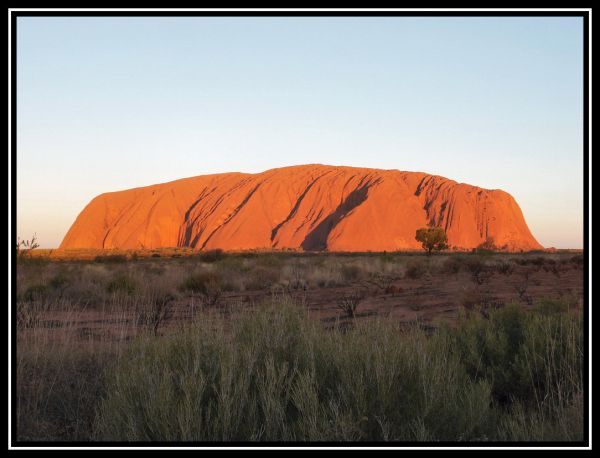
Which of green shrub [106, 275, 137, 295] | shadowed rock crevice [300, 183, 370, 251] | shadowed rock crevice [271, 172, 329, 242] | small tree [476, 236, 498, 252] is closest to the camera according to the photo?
green shrub [106, 275, 137, 295]

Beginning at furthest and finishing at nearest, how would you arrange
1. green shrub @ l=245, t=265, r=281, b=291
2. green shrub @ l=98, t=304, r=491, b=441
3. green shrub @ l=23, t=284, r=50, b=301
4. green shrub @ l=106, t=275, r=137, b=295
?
1. green shrub @ l=245, t=265, r=281, b=291
2. green shrub @ l=106, t=275, r=137, b=295
3. green shrub @ l=23, t=284, r=50, b=301
4. green shrub @ l=98, t=304, r=491, b=441

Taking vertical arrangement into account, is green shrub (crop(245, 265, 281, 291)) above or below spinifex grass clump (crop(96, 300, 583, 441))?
below

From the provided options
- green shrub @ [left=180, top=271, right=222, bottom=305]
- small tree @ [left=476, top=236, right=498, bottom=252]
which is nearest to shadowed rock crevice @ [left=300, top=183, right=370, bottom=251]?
small tree @ [left=476, top=236, right=498, bottom=252]

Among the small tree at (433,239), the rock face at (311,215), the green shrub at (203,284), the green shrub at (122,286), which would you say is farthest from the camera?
the rock face at (311,215)

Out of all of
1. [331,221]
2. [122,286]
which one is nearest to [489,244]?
[331,221]

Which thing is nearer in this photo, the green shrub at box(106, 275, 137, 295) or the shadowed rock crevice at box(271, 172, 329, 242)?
the green shrub at box(106, 275, 137, 295)

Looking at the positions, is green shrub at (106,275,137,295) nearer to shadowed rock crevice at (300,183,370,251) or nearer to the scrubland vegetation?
the scrubland vegetation

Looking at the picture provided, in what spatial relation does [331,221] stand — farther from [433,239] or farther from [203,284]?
[203,284]

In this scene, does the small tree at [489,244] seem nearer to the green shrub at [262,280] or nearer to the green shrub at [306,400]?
the green shrub at [262,280]

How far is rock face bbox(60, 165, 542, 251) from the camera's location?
A: 85625 mm

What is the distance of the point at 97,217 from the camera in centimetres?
11162

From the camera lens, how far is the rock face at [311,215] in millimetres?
85625

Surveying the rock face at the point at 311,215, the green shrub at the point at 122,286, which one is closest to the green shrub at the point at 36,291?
the green shrub at the point at 122,286

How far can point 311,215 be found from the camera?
3620 inches
